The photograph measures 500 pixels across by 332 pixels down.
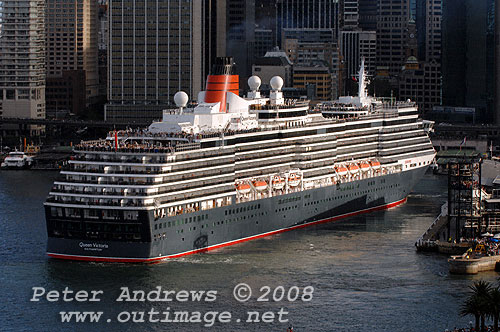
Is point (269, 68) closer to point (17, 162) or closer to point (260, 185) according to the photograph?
point (17, 162)

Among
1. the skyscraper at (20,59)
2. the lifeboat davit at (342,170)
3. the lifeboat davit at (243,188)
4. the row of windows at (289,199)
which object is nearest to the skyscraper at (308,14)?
the skyscraper at (20,59)

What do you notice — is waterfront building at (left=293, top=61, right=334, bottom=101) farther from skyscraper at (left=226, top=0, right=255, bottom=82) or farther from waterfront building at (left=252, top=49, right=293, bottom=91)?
skyscraper at (left=226, top=0, right=255, bottom=82)

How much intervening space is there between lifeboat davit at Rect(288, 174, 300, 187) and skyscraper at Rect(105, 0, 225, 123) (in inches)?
2162

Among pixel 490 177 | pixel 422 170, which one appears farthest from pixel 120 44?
pixel 490 177

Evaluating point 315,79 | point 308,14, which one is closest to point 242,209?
point 315,79

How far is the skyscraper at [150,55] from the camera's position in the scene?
119000mm

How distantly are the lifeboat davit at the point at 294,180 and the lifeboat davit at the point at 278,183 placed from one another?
681mm

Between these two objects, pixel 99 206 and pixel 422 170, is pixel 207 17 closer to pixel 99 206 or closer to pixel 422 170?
pixel 422 170

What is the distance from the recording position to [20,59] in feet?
424

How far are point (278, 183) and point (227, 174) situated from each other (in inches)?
188

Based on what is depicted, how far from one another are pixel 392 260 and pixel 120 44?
66.9 m

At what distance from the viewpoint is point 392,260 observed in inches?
2277

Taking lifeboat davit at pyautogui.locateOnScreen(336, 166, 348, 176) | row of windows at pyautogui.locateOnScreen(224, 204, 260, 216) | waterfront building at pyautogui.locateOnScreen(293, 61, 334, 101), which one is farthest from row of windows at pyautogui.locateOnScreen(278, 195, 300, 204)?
waterfront building at pyautogui.locateOnScreen(293, 61, 334, 101)

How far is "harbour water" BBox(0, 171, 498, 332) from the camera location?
156ft
